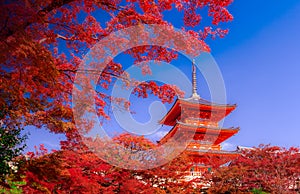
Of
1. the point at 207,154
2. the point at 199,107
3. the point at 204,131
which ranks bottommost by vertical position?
the point at 207,154

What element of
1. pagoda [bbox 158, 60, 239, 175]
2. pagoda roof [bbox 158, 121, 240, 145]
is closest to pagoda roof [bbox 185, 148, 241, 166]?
pagoda [bbox 158, 60, 239, 175]

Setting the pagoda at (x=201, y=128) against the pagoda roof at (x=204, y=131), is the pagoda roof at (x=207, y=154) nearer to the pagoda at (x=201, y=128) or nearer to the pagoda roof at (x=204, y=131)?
the pagoda at (x=201, y=128)

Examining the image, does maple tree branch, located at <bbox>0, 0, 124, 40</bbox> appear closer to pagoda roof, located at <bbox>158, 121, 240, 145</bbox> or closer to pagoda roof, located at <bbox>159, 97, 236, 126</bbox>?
pagoda roof, located at <bbox>158, 121, 240, 145</bbox>

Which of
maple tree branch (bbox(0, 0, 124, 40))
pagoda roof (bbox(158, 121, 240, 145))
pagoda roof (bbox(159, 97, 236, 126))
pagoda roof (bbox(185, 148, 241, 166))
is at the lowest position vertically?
maple tree branch (bbox(0, 0, 124, 40))

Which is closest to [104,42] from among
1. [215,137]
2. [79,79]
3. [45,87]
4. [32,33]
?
[79,79]

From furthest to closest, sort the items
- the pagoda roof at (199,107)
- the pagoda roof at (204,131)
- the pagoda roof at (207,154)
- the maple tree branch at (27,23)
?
1. the pagoda roof at (199,107)
2. the pagoda roof at (204,131)
3. the pagoda roof at (207,154)
4. the maple tree branch at (27,23)

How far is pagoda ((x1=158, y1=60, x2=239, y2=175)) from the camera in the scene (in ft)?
51.5

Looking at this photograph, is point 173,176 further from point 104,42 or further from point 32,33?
point 32,33

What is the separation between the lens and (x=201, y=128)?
16.7 metres

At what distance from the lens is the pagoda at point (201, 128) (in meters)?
15.7

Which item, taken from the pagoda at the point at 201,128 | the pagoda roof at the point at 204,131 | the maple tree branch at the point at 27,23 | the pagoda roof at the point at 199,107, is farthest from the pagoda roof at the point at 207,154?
the maple tree branch at the point at 27,23

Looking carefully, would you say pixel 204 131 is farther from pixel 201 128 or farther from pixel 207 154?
pixel 207 154

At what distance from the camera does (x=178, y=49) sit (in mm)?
4535

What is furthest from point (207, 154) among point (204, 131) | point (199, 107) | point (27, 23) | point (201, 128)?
point (27, 23)
